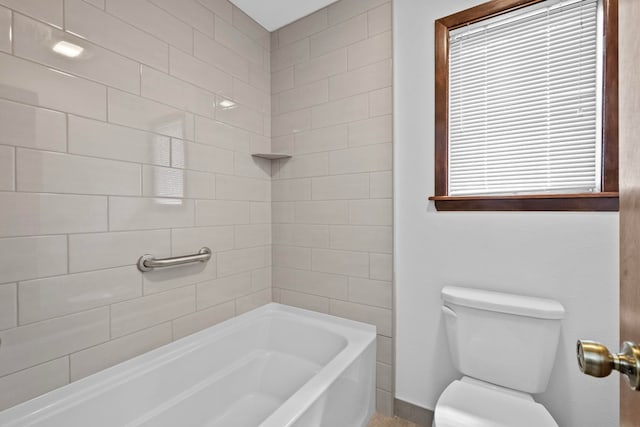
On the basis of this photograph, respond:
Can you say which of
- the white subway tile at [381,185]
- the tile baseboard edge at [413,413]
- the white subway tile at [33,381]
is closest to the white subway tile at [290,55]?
the white subway tile at [381,185]

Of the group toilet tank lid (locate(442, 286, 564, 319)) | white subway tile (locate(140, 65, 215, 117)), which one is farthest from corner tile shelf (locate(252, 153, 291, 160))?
toilet tank lid (locate(442, 286, 564, 319))

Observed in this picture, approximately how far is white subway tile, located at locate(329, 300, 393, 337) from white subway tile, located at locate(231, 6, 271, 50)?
1815 millimetres

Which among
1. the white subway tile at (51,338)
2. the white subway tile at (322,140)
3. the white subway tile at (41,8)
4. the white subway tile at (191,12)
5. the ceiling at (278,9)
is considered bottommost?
the white subway tile at (51,338)

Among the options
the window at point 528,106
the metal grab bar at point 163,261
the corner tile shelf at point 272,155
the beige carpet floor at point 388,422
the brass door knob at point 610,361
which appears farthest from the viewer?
the corner tile shelf at point 272,155

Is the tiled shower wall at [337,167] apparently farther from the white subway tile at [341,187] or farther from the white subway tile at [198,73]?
the white subway tile at [198,73]

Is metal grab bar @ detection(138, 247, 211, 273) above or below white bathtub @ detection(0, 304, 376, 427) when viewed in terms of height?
above

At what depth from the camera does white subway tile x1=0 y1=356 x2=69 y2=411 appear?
1.01 metres

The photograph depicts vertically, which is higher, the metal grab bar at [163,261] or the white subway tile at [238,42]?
the white subway tile at [238,42]

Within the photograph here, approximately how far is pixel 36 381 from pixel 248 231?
1.14 metres

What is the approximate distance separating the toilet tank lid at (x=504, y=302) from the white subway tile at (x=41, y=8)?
195 cm

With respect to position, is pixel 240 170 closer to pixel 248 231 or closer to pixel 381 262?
pixel 248 231

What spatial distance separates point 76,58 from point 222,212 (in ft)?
3.06

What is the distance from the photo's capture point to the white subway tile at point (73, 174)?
1.05 meters

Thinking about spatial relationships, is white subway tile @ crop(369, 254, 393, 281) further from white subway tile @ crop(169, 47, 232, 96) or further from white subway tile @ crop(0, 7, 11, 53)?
white subway tile @ crop(0, 7, 11, 53)
